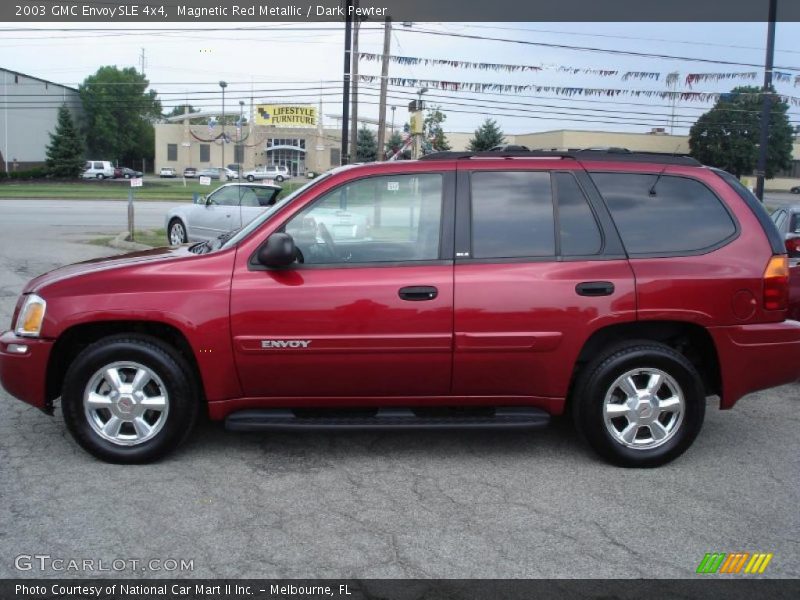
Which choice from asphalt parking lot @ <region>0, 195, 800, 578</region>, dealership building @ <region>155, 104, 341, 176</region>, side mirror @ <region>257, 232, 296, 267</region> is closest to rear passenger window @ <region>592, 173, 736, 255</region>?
asphalt parking lot @ <region>0, 195, 800, 578</region>

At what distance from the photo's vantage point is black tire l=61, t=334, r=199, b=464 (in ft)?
14.1

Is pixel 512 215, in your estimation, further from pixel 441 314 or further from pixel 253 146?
pixel 253 146

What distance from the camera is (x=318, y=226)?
4.54 meters

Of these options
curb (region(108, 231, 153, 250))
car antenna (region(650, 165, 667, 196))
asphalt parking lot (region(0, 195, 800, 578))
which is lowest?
asphalt parking lot (region(0, 195, 800, 578))

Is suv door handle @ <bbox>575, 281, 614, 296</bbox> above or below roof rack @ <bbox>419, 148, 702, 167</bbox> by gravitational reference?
below

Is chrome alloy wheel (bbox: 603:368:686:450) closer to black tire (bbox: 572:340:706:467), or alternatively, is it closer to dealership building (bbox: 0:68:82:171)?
black tire (bbox: 572:340:706:467)

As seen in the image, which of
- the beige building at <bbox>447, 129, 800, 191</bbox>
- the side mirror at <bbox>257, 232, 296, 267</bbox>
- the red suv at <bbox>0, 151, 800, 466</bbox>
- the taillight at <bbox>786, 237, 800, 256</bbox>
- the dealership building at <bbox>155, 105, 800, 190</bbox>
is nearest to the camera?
the side mirror at <bbox>257, 232, 296, 267</bbox>

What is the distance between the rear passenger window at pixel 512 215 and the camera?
447 cm

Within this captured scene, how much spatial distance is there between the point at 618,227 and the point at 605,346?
2.38ft

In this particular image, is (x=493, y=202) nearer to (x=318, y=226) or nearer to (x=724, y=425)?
(x=318, y=226)

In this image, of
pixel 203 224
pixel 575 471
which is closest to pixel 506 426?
pixel 575 471

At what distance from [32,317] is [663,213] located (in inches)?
150

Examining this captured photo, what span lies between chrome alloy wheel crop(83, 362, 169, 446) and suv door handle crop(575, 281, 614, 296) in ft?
8.15

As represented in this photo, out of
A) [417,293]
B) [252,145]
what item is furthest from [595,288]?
[252,145]
